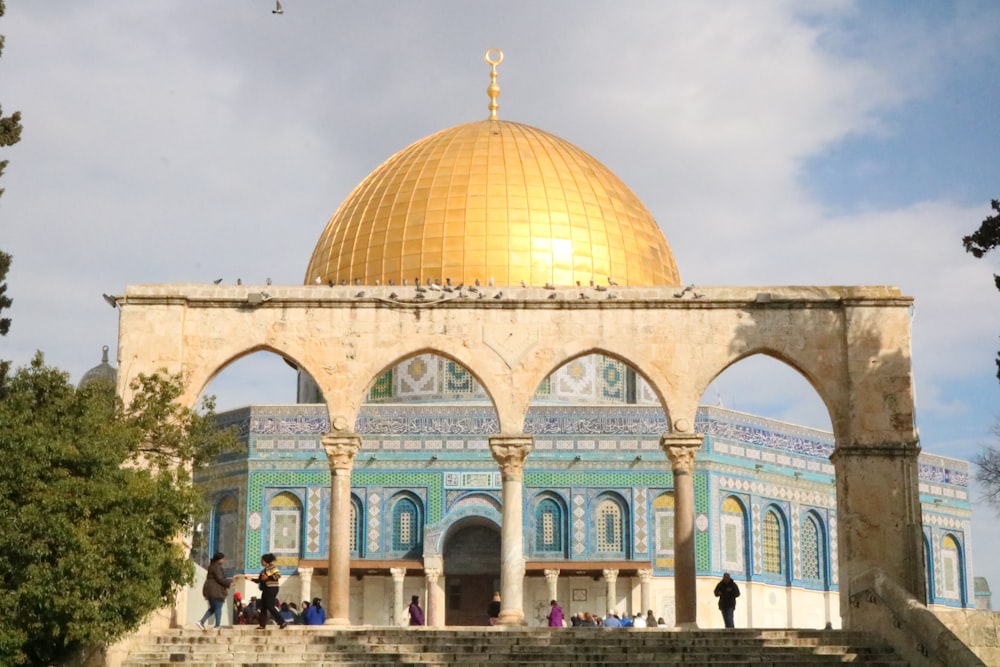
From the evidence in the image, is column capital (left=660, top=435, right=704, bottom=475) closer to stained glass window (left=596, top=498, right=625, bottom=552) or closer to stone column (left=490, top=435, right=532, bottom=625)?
stone column (left=490, top=435, right=532, bottom=625)

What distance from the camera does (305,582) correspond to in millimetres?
29469

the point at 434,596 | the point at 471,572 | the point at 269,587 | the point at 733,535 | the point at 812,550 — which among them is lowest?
the point at 269,587

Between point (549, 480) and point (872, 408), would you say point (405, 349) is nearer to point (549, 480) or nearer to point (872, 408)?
point (872, 408)

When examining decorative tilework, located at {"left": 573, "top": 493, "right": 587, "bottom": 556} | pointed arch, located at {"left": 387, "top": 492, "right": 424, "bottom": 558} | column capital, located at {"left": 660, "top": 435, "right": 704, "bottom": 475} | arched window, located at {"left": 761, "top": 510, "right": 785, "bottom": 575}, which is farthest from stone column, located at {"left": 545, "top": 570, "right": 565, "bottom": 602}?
column capital, located at {"left": 660, "top": 435, "right": 704, "bottom": 475}

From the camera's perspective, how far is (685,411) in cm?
1966

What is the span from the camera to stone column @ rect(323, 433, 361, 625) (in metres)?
19.1

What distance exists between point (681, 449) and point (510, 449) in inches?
78.8

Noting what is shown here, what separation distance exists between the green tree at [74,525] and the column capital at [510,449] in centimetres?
415

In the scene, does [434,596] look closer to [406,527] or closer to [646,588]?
[406,527]

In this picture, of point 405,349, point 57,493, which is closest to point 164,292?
point 405,349

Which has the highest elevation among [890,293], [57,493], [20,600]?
[890,293]

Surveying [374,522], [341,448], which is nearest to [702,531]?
[374,522]

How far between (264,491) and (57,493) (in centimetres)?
1516

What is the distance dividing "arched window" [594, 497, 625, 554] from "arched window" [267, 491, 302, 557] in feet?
17.8
